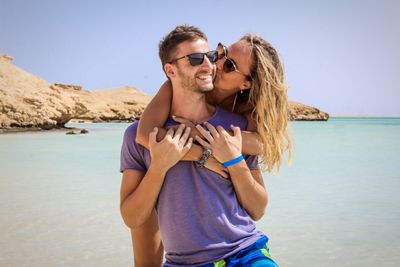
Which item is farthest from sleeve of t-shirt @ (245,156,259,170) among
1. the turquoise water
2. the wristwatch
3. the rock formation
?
the rock formation

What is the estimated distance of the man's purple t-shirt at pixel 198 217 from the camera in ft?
6.77

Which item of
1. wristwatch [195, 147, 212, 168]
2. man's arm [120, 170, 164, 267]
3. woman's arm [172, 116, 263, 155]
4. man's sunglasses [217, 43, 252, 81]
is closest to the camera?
wristwatch [195, 147, 212, 168]

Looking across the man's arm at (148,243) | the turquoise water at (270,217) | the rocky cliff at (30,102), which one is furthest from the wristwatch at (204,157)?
the rocky cliff at (30,102)

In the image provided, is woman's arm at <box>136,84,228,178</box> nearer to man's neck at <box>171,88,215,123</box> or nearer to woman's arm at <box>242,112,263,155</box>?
man's neck at <box>171,88,215,123</box>

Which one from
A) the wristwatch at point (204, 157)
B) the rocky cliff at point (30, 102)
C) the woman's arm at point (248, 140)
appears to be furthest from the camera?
the rocky cliff at point (30, 102)

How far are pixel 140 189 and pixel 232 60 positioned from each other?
87 cm

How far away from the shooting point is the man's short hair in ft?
7.35

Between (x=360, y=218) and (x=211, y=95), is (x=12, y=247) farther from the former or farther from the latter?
→ (x=360, y=218)

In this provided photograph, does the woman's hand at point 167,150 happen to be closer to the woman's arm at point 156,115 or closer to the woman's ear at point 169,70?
the woman's arm at point 156,115

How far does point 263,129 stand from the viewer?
2.33 meters

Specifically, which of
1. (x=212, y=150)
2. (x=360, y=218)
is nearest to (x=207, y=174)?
(x=212, y=150)

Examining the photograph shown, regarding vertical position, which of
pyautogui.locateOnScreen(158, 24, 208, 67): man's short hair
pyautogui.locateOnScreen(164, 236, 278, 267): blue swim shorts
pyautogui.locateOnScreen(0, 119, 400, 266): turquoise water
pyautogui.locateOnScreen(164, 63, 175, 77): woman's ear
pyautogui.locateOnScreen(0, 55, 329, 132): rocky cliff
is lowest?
pyautogui.locateOnScreen(0, 55, 329, 132): rocky cliff

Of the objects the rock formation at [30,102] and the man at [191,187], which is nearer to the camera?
the man at [191,187]

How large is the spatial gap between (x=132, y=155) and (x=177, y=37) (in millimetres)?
660
